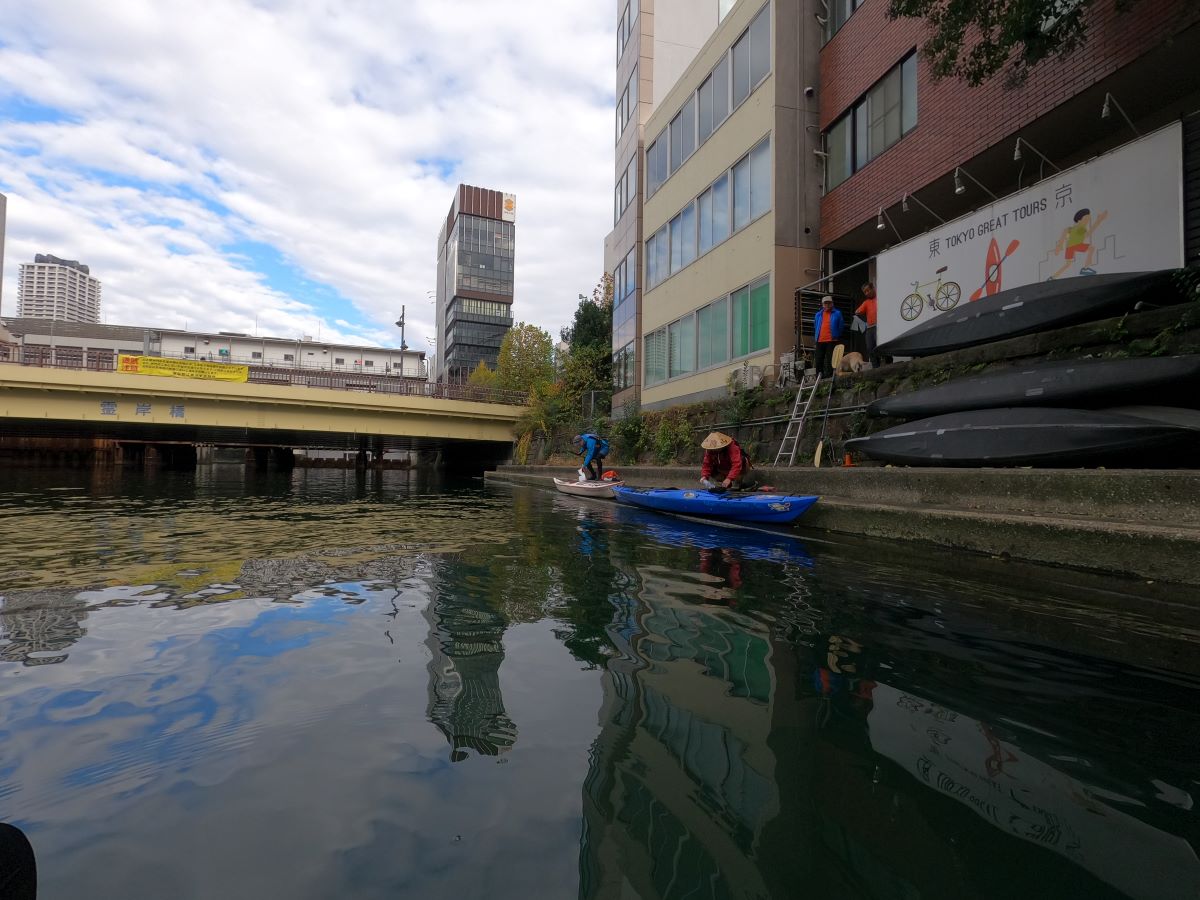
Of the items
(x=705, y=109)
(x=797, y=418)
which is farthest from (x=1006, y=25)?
(x=705, y=109)

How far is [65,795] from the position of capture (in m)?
2.05

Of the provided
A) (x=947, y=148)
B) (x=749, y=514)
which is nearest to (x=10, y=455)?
(x=749, y=514)

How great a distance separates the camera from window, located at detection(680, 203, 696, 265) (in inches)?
730

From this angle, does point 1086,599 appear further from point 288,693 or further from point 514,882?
point 288,693

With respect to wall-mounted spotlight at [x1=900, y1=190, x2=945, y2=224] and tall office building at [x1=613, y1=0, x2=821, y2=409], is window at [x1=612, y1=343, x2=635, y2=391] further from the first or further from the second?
wall-mounted spotlight at [x1=900, y1=190, x2=945, y2=224]

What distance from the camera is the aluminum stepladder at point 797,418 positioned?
37.2 ft

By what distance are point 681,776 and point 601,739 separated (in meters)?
0.39

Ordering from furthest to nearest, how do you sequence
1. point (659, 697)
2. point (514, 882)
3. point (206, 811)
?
1. point (659, 697)
2. point (206, 811)
3. point (514, 882)

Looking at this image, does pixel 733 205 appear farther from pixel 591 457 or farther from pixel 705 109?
pixel 591 457

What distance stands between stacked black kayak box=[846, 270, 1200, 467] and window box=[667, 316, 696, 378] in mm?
9186

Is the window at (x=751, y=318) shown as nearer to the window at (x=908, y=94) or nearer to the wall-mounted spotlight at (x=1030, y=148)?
the window at (x=908, y=94)

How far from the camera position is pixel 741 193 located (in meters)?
16.1

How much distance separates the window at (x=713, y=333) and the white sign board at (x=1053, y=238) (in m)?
5.32

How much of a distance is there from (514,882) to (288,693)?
5.76ft
